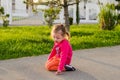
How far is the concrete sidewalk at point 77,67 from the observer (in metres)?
6.76

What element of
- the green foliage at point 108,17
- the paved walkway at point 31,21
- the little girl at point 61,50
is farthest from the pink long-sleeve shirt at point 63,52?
the paved walkway at point 31,21

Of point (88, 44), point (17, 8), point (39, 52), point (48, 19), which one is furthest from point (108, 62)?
point (17, 8)

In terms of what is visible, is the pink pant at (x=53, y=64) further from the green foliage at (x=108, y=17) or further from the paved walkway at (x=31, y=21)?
the paved walkway at (x=31, y=21)

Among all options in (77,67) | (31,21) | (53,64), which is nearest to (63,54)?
(53,64)

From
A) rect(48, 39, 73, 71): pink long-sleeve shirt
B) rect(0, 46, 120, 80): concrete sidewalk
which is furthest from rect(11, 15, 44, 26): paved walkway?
rect(48, 39, 73, 71): pink long-sleeve shirt

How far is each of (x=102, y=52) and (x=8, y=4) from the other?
1715cm

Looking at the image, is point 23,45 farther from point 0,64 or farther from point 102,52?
point 0,64

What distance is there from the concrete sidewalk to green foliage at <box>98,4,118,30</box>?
7703 mm

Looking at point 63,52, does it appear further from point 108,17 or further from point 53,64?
point 108,17

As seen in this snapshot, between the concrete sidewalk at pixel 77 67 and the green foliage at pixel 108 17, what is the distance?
303 inches

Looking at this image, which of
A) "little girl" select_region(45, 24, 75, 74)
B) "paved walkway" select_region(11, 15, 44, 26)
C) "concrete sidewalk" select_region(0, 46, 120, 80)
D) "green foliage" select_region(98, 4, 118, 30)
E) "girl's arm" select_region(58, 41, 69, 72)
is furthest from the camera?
"paved walkway" select_region(11, 15, 44, 26)

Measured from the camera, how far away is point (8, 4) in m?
26.3

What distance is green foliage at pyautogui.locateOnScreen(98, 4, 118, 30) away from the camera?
1738 cm

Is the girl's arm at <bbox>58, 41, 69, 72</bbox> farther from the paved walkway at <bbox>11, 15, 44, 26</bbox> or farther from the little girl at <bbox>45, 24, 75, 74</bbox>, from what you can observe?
the paved walkway at <bbox>11, 15, 44, 26</bbox>
